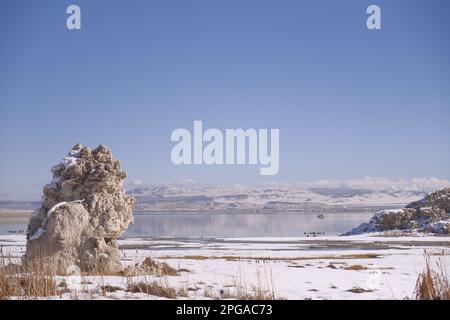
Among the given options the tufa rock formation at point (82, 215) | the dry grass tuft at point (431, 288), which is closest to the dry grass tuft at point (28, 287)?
the tufa rock formation at point (82, 215)

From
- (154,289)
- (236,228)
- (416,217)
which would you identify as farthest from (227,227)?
(154,289)

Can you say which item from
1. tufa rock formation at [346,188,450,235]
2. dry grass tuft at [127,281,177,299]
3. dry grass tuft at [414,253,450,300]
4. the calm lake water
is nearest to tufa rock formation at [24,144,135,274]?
dry grass tuft at [127,281,177,299]

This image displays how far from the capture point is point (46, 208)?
37.8 feet

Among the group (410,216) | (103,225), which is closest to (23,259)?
(103,225)

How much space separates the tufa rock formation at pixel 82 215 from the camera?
1055 centimetres

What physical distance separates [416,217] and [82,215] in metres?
32.5

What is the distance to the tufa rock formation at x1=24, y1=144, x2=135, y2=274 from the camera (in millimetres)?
10547

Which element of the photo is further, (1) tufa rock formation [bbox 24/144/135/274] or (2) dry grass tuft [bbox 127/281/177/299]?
(1) tufa rock formation [bbox 24/144/135/274]

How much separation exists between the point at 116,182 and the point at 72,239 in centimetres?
174

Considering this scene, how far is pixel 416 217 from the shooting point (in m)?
38.6

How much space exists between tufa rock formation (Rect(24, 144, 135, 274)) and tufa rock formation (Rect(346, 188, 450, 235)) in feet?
95.0

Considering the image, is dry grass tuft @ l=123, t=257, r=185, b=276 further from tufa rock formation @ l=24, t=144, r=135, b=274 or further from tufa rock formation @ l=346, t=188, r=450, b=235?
tufa rock formation @ l=346, t=188, r=450, b=235

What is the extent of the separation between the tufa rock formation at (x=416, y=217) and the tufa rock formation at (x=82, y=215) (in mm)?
28948

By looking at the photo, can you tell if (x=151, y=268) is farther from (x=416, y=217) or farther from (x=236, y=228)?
(x=236, y=228)
